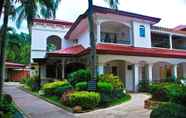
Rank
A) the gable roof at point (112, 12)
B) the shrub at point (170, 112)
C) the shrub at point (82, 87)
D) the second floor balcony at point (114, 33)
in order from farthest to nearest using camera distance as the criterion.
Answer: the second floor balcony at point (114, 33)
the gable roof at point (112, 12)
the shrub at point (82, 87)
the shrub at point (170, 112)

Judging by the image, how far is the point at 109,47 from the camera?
2175cm

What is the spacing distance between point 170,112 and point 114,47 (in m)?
14.5

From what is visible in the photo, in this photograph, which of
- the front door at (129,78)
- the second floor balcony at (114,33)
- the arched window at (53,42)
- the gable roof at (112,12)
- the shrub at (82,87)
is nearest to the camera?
the shrub at (82,87)

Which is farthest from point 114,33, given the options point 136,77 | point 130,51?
point 136,77

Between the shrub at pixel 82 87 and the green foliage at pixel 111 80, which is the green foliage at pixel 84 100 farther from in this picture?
the green foliage at pixel 111 80

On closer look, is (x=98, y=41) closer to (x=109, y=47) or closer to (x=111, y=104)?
(x=109, y=47)

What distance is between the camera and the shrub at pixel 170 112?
7.98 m

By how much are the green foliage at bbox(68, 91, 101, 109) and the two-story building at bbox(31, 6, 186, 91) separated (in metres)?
6.13

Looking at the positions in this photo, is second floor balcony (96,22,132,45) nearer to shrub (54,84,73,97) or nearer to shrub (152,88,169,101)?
shrub (54,84,73,97)

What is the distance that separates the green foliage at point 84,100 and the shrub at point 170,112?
6.15 meters

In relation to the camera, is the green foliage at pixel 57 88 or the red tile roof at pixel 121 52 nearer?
the green foliage at pixel 57 88

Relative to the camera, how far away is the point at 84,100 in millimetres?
14055

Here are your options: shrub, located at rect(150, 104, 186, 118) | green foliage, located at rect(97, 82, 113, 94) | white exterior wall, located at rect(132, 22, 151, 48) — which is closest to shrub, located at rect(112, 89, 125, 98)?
green foliage, located at rect(97, 82, 113, 94)

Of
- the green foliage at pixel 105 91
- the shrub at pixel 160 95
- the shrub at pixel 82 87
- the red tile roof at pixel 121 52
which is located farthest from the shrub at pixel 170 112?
the red tile roof at pixel 121 52
